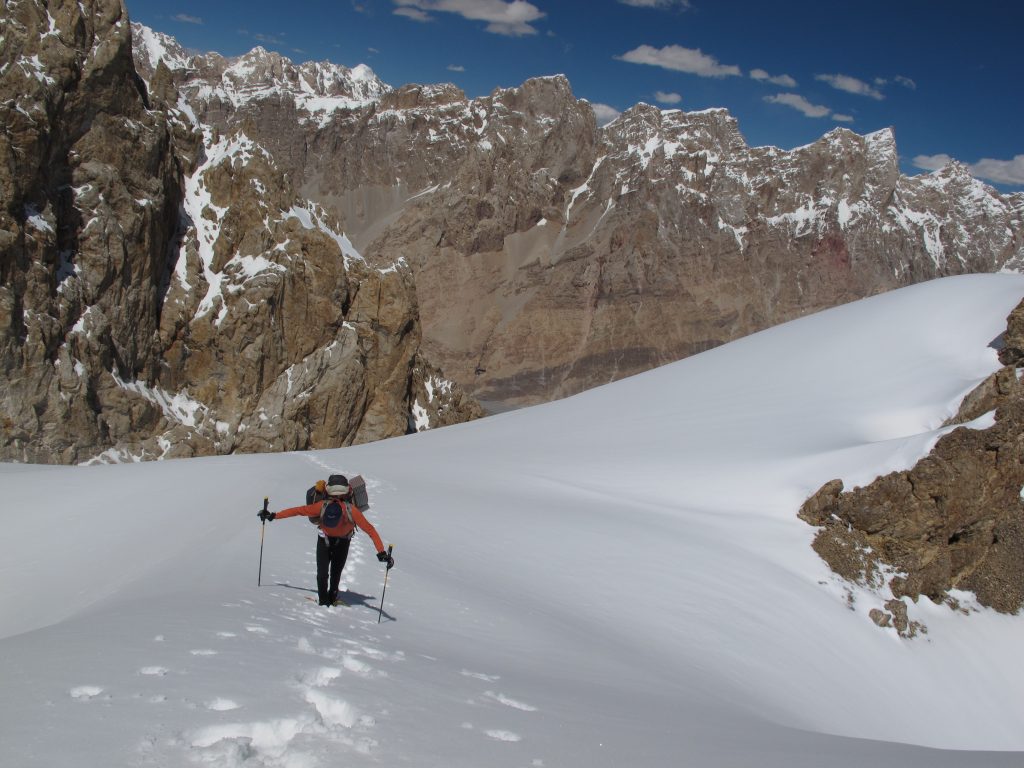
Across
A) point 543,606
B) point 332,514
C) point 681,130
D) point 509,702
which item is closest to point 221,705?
point 509,702

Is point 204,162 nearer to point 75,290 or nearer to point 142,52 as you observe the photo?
point 75,290

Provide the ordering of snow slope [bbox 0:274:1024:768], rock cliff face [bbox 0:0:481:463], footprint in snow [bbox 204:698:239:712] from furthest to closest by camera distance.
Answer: rock cliff face [bbox 0:0:481:463] → snow slope [bbox 0:274:1024:768] → footprint in snow [bbox 204:698:239:712]

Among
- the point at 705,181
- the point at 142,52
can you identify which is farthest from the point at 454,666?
the point at 142,52

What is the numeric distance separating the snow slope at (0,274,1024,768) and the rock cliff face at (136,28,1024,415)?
123 m

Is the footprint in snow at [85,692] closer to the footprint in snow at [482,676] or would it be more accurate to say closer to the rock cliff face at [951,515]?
the footprint in snow at [482,676]

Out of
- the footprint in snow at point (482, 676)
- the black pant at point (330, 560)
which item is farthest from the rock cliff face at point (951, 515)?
the footprint in snow at point (482, 676)

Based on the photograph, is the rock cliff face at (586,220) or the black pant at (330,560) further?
the rock cliff face at (586,220)

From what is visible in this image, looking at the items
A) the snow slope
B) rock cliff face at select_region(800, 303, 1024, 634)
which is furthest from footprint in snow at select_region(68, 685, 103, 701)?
rock cliff face at select_region(800, 303, 1024, 634)

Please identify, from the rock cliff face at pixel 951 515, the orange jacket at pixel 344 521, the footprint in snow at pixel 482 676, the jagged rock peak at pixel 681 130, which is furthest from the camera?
the jagged rock peak at pixel 681 130

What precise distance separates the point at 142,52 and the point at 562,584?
19517 cm

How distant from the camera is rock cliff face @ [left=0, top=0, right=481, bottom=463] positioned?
41375mm

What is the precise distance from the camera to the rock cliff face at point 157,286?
136ft

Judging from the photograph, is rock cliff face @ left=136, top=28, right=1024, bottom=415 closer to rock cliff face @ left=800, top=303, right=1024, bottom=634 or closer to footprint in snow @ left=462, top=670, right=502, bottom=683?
rock cliff face @ left=800, top=303, right=1024, bottom=634

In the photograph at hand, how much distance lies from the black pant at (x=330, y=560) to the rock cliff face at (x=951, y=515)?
34.5ft
